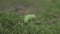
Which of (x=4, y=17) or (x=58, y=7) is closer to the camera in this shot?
(x=4, y=17)

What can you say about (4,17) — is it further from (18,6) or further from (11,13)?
(18,6)

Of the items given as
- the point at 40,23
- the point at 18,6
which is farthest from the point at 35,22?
the point at 18,6

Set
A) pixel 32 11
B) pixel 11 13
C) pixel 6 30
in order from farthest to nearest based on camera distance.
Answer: pixel 32 11
pixel 11 13
pixel 6 30

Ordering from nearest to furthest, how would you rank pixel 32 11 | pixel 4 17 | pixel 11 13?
1. pixel 4 17
2. pixel 11 13
3. pixel 32 11

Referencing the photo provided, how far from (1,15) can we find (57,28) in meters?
0.73

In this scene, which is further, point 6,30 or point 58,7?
point 58,7

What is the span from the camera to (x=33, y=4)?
9.22ft

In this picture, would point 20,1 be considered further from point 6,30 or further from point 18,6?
point 6,30

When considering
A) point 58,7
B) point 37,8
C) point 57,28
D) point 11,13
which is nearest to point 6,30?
point 11,13

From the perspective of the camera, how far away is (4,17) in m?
2.18

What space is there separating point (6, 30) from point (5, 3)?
0.84 m

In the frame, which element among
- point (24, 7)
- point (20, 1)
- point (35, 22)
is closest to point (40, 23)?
point (35, 22)

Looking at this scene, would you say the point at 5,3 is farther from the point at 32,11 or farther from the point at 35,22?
the point at 35,22

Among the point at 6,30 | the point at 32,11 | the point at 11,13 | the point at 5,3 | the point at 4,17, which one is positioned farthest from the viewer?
the point at 5,3
